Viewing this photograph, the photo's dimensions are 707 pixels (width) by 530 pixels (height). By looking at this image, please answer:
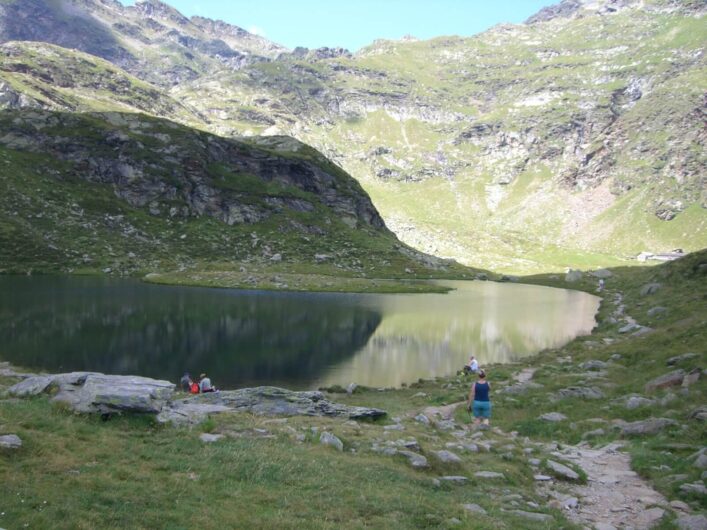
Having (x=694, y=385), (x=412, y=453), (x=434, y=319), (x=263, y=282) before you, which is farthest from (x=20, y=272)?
(x=694, y=385)

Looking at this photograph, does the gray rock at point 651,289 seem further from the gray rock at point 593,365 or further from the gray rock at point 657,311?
the gray rock at point 593,365

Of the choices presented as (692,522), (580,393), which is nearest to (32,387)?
(692,522)

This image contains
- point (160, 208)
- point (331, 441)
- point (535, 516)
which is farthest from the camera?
point (160, 208)

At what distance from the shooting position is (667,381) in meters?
27.8

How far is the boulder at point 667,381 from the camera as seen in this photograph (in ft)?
89.9

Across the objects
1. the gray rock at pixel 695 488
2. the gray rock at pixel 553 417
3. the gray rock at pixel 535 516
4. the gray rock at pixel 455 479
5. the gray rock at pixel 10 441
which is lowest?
the gray rock at pixel 553 417

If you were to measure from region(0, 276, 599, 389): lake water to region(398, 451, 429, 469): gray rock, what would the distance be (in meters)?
24.0

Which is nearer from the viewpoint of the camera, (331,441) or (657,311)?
(331,441)

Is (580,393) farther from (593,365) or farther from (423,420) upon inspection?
(423,420)

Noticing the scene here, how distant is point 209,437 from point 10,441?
652 cm

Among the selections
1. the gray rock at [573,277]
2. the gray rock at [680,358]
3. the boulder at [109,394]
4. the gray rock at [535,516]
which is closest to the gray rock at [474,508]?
the gray rock at [535,516]

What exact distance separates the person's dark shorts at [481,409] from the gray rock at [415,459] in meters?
10.6

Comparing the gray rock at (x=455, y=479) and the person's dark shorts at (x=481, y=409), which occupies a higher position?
the gray rock at (x=455, y=479)

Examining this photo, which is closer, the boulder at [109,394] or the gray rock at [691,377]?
the boulder at [109,394]
